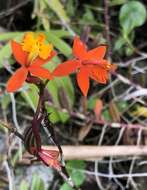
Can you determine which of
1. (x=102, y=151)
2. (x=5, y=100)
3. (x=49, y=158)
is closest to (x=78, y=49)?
(x=49, y=158)

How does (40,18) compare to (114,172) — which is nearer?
(114,172)

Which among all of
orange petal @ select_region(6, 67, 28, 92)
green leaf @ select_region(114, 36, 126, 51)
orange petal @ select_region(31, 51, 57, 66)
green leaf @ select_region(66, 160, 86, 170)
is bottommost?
green leaf @ select_region(66, 160, 86, 170)

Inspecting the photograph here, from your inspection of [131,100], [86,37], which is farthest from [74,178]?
[86,37]

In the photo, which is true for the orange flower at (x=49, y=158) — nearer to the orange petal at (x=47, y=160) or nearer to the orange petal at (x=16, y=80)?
the orange petal at (x=47, y=160)

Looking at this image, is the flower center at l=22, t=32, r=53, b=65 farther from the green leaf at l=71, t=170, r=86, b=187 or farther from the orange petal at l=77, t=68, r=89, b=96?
the green leaf at l=71, t=170, r=86, b=187

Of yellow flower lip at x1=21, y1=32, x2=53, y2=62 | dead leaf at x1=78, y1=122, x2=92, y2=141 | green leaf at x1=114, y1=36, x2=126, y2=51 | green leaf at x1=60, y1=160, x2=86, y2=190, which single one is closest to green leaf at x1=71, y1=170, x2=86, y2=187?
green leaf at x1=60, y1=160, x2=86, y2=190

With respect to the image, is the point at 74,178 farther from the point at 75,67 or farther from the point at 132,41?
the point at 75,67

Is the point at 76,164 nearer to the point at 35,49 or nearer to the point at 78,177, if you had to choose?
the point at 78,177
